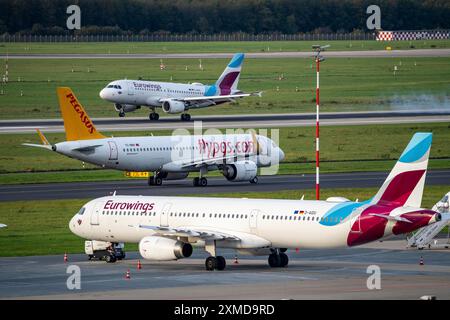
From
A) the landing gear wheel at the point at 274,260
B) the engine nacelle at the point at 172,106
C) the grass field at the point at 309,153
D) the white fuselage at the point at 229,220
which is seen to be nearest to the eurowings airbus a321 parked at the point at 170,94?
the engine nacelle at the point at 172,106

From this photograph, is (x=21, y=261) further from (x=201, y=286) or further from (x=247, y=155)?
(x=247, y=155)

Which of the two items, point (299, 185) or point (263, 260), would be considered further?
point (299, 185)

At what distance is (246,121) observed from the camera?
14012 centimetres

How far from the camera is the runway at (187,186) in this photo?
91031mm

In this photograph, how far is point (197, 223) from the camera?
199 ft

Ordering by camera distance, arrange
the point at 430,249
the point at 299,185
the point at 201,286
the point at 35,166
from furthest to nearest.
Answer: the point at 35,166 → the point at 299,185 → the point at 430,249 → the point at 201,286

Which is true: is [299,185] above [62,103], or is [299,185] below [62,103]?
below

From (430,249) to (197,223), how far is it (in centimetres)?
1465

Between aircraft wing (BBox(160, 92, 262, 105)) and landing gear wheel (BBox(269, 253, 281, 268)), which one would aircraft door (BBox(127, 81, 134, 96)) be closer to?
aircraft wing (BBox(160, 92, 262, 105))

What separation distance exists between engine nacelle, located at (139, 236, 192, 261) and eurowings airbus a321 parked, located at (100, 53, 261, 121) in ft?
286

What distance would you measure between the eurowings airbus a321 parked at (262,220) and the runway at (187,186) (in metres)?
25.7

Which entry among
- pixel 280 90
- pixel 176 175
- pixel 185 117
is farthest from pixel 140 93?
pixel 176 175

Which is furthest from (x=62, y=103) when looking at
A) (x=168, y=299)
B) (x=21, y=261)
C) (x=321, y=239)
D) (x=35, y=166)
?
(x=168, y=299)

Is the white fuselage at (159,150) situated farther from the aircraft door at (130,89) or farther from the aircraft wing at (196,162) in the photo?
the aircraft door at (130,89)
